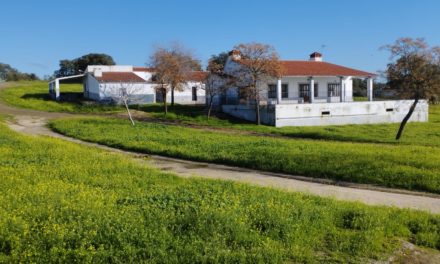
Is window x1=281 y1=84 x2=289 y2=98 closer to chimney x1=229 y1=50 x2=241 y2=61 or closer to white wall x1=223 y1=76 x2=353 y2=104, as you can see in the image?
white wall x1=223 y1=76 x2=353 y2=104

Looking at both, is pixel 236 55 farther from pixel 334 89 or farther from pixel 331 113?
pixel 334 89

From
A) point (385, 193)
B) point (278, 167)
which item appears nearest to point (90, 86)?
point (278, 167)

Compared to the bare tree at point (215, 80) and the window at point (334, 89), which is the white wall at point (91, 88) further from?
the window at point (334, 89)

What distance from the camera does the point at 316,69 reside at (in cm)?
4022

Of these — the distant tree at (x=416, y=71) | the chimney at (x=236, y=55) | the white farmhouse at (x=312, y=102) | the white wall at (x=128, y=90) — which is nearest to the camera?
the distant tree at (x=416, y=71)

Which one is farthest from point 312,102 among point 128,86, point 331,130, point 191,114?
point 128,86

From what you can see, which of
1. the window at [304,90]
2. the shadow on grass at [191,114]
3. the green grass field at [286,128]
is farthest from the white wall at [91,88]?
the window at [304,90]

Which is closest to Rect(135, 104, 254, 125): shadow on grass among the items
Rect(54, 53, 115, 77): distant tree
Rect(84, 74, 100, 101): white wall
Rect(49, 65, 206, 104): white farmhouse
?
Rect(49, 65, 206, 104): white farmhouse

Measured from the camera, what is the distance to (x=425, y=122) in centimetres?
3700

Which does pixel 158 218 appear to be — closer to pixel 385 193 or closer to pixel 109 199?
pixel 109 199

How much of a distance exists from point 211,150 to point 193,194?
8322 mm

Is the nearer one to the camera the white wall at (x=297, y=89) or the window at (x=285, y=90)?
the white wall at (x=297, y=89)

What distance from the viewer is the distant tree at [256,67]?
33.0m

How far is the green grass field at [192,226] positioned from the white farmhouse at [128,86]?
31995mm
